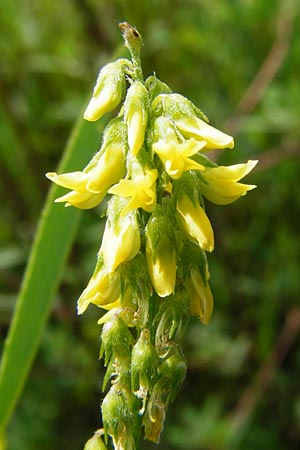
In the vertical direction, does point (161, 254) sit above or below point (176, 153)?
Result: below

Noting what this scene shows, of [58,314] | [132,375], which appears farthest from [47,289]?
[58,314]

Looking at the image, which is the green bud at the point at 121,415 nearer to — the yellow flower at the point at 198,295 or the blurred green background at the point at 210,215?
the yellow flower at the point at 198,295

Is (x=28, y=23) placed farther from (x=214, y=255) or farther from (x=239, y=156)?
(x=214, y=255)

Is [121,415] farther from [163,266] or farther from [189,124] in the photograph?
[189,124]

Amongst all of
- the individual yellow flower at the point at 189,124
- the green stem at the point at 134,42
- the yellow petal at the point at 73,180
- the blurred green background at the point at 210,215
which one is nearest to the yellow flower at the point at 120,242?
the yellow petal at the point at 73,180

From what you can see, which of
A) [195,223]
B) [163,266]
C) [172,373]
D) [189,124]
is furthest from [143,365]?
[189,124]

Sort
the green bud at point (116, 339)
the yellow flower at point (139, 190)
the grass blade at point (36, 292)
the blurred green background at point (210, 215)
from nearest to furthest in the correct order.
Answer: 1. the yellow flower at point (139, 190)
2. the green bud at point (116, 339)
3. the grass blade at point (36, 292)
4. the blurred green background at point (210, 215)

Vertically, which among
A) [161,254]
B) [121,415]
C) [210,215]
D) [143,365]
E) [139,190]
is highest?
[210,215]
